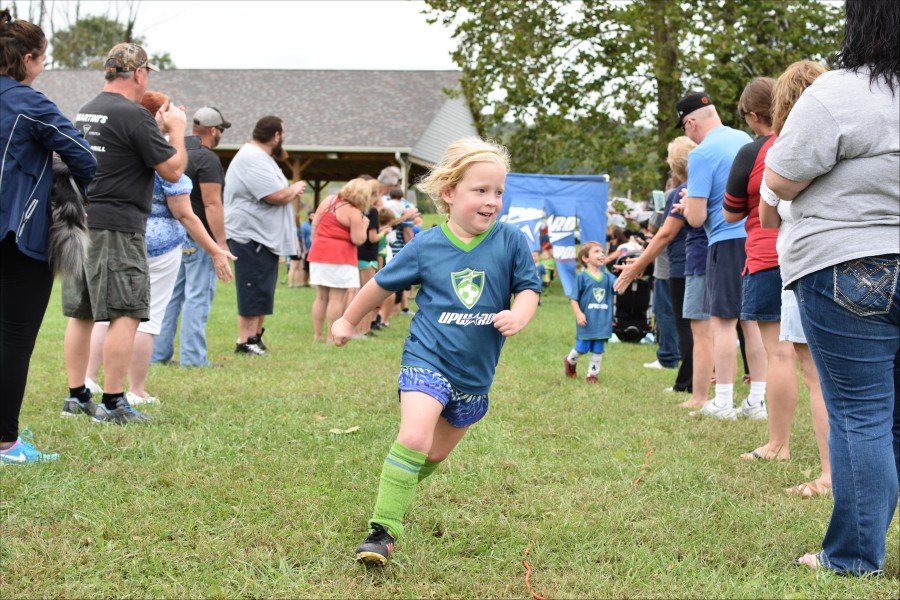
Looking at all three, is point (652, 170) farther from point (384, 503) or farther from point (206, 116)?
point (384, 503)

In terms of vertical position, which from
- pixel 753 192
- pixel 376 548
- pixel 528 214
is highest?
pixel 753 192

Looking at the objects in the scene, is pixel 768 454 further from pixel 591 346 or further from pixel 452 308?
pixel 591 346

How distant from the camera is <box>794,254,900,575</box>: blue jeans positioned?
2967 mm

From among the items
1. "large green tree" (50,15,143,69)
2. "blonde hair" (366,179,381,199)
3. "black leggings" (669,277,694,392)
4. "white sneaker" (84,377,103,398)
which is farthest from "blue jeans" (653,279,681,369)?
"large green tree" (50,15,143,69)

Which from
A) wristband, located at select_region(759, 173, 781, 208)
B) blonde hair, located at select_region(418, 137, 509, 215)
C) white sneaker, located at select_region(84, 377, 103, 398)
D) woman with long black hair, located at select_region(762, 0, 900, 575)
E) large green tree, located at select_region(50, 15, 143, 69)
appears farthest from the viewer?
large green tree, located at select_region(50, 15, 143, 69)

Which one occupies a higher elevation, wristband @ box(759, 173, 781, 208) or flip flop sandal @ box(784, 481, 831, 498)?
wristband @ box(759, 173, 781, 208)

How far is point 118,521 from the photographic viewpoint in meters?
3.62

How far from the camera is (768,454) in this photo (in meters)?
5.16

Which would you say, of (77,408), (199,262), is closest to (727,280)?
(77,408)

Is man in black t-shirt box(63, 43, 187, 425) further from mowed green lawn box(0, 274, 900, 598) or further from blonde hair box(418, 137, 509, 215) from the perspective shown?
blonde hair box(418, 137, 509, 215)

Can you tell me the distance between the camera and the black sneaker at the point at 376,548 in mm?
3158

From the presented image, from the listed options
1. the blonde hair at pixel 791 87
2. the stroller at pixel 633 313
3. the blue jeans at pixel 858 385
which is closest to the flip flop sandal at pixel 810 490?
the blue jeans at pixel 858 385

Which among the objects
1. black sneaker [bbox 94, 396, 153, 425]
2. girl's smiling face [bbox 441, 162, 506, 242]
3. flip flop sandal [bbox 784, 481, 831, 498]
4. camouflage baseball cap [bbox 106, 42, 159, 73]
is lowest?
black sneaker [bbox 94, 396, 153, 425]

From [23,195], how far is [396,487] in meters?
2.42
